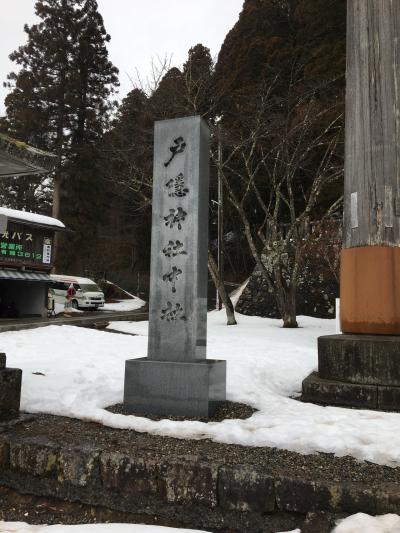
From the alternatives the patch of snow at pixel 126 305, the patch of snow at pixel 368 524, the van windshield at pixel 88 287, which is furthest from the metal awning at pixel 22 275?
the patch of snow at pixel 368 524

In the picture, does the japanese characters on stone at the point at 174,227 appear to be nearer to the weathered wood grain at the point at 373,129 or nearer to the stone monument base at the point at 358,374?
the stone monument base at the point at 358,374

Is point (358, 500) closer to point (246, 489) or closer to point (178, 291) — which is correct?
point (246, 489)

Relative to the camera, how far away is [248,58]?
71.7ft

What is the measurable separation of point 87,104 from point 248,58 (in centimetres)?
1063

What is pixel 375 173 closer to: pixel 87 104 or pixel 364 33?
pixel 364 33

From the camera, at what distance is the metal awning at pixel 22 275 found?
15.8 meters

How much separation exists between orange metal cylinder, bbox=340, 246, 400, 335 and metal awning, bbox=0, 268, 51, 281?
13.7m

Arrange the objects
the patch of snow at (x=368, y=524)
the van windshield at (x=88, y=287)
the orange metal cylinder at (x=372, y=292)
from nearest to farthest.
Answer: the patch of snow at (x=368, y=524) < the orange metal cylinder at (x=372, y=292) < the van windshield at (x=88, y=287)

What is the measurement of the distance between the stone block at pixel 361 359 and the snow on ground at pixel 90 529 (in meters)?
2.77

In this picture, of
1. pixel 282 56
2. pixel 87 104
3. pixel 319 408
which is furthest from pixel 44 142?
pixel 319 408

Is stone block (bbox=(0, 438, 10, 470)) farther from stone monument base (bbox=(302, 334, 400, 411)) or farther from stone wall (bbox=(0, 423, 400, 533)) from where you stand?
stone monument base (bbox=(302, 334, 400, 411))

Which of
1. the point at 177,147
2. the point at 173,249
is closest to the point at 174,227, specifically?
the point at 173,249

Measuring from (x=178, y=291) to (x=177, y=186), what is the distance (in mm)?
1090

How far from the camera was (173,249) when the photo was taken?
441 cm
